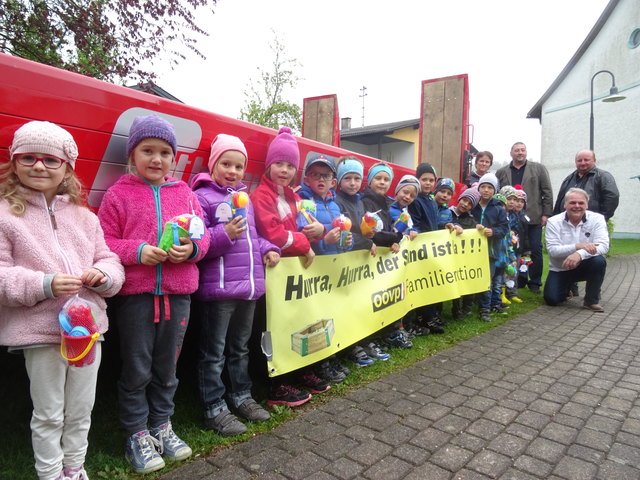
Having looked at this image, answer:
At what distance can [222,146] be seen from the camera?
2.67 meters

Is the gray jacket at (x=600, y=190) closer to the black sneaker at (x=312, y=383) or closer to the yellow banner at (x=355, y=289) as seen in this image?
the yellow banner at (x=355, y=289)

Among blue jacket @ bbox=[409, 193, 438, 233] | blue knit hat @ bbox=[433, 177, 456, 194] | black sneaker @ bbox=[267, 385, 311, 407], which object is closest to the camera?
black sneaker @ bbox=[267, 385, 311, 407]

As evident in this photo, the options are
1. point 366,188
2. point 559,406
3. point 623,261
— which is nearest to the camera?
point 559,406

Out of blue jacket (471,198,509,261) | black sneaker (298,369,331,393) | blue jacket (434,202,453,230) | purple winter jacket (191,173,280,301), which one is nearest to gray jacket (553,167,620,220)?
blue jacket (471,198,509,261)

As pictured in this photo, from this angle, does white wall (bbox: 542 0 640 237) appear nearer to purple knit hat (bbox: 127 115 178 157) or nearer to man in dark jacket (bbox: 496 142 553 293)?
man in dark jacket (bbox: 496 142 553 293)

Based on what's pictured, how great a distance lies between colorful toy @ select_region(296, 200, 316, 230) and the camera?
317 centimetres

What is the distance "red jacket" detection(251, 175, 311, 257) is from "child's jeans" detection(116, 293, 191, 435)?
774 millimetres

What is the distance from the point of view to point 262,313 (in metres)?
3.31

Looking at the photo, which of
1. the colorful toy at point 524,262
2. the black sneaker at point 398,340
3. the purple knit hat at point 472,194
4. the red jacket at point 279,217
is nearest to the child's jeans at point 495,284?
the purple knit hat at point 472,194

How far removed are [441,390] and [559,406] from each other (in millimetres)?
819

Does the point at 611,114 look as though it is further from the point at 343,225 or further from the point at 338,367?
the point at 338,367

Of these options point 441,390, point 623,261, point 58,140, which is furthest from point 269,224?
point 623,261

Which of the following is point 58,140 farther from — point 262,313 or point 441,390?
point 441,390

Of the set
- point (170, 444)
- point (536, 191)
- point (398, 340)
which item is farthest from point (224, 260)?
point (536, 191)
